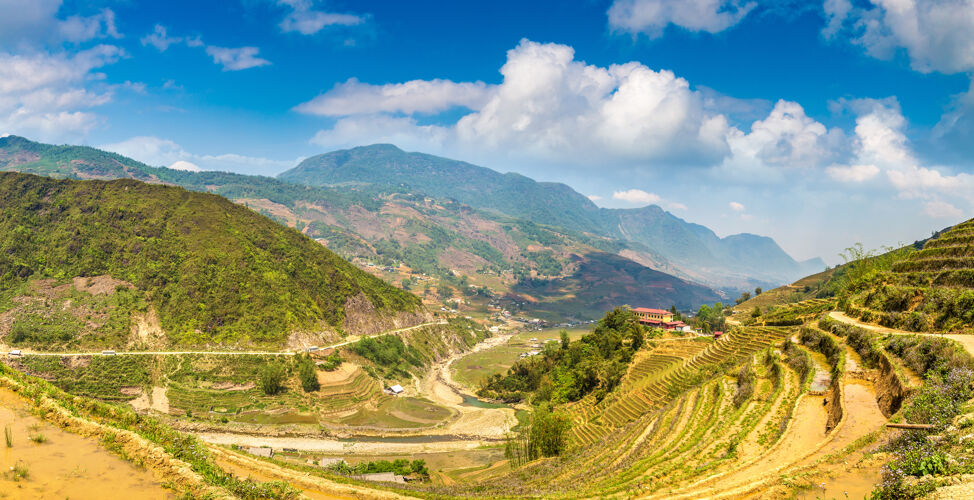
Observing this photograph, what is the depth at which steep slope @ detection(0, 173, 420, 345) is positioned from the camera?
76312mm

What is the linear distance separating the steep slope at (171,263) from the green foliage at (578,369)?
3896 cm

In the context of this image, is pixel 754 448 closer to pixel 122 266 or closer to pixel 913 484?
pixel 913 484

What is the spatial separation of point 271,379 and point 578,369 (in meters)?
46.4

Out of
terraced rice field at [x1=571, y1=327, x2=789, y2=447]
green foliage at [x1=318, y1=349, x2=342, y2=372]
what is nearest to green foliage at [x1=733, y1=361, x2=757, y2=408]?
terraced rice field at [x1=571, y1=327, x2=789, y2=447]

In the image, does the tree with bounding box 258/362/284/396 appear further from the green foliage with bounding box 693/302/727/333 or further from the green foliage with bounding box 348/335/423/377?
the green foliage with bounding box 693/302/727/333

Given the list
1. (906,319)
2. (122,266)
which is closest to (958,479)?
(906,319)

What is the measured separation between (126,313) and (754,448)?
299ft

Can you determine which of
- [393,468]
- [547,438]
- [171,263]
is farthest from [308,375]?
[547,438]

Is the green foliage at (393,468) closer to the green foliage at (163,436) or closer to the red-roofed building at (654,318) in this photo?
the green foliage at (163,436)

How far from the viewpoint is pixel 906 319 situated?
87.9ft

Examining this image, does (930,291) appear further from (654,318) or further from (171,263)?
(171,263)

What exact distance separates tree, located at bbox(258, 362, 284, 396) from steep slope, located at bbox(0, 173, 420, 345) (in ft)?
31.9

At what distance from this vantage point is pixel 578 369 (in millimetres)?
65625

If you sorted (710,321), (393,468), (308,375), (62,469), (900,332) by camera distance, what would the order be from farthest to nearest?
(710,321) → (308,375) → (393,468) → (900,332) → (62,469)
